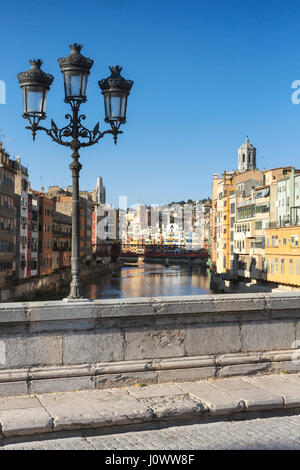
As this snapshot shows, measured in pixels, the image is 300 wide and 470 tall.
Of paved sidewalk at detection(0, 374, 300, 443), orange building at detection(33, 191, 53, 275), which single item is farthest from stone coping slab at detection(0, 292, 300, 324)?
orange building at detection(33, 191, 53, 275)

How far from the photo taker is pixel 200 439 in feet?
21.1

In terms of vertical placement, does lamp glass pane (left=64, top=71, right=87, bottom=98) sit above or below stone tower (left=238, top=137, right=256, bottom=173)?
below

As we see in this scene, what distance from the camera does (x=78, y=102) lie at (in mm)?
9367

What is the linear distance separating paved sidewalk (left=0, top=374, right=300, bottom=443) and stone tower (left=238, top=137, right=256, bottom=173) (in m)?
168

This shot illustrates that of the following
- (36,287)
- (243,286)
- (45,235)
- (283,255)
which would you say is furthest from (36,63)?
(45,235)

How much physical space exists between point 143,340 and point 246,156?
16972cm

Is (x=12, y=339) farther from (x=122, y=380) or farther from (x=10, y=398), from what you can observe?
(x=122, y=380)

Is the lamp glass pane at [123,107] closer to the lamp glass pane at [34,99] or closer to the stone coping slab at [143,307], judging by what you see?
the lamp glass pane at [34,99]

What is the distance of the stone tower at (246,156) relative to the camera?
568ft

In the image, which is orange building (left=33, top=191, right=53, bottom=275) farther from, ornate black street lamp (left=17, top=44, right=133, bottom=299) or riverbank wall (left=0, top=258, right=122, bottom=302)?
ornate black street lamp (left=17, top=44, right=133, bottom=299)

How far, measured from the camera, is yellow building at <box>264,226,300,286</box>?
55812 mm

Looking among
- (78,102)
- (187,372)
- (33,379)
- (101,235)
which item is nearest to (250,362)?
(187,372)

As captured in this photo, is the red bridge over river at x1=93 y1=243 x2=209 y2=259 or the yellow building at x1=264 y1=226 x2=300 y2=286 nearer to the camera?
the yellow building at x1=264 y1=226 x2=300 y2=286

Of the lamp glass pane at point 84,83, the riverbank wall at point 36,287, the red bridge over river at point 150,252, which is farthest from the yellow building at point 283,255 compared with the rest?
the red bridge over river at point 150,252
